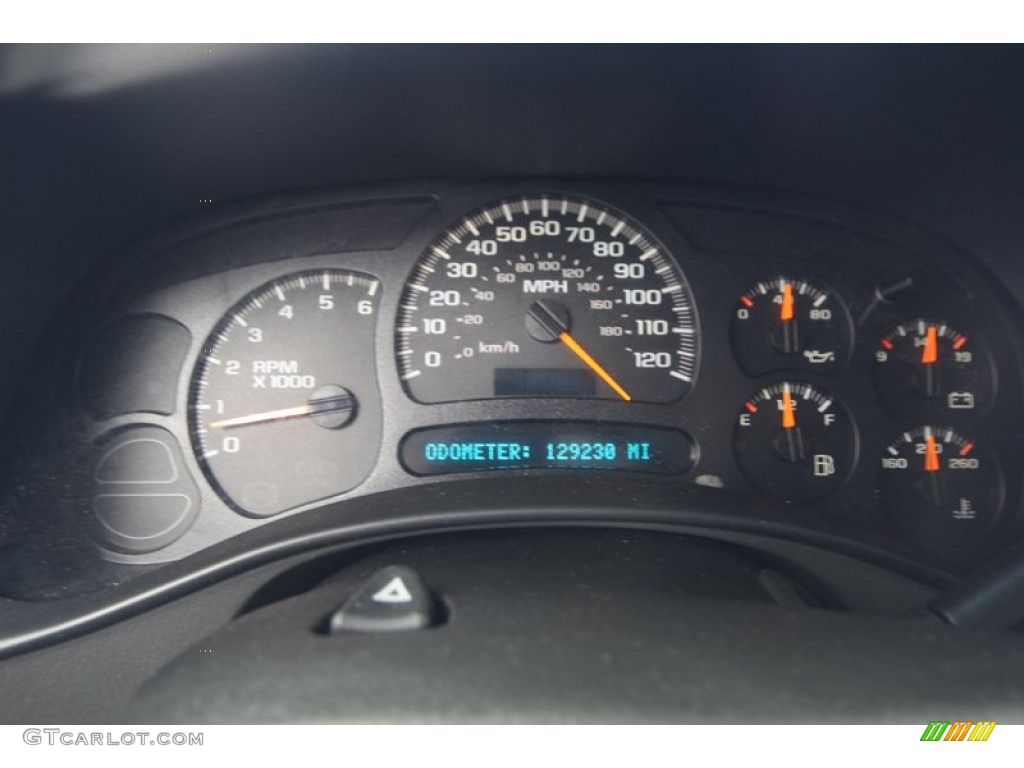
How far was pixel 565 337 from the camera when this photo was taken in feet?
9.67

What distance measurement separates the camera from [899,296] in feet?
9.55

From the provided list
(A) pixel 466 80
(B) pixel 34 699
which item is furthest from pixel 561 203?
(B) pixel 34 699

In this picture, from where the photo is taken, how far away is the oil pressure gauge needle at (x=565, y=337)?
293cm

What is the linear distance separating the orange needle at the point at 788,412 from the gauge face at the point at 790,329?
80 millimetres

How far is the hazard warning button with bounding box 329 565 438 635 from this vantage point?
162 centimetres

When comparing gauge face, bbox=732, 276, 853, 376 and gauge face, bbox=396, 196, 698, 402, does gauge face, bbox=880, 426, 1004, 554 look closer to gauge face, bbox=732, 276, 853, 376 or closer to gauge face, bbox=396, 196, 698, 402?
gauge face, bbox=732, 276, 853, 376

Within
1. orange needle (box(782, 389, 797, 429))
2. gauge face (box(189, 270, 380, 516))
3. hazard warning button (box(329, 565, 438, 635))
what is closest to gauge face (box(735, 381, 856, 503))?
orange needle (box(782, 389, 797, 429))

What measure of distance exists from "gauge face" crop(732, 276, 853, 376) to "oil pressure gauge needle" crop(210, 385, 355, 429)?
45.2 inches

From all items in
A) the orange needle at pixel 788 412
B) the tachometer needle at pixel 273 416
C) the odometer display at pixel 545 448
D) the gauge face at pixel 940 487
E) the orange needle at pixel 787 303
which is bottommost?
the gauge face at pixel 940 487

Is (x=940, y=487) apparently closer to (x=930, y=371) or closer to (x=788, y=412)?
(x=930, y=371)

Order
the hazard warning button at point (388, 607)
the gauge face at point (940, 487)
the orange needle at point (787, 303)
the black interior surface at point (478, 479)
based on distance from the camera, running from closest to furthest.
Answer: the black interior surface at point (478, 479) < the hazard warning button at point (388, 607) < the gauge face at point (940, 487) < the orange needle at point (787, 303)

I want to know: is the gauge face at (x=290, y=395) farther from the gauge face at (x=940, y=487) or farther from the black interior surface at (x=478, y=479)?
the gauge face at (x=940, y=487)

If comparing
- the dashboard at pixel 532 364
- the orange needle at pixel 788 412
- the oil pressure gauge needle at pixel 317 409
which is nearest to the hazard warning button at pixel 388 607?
the dashboard at pixel 532 364

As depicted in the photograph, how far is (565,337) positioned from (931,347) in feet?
3.49
